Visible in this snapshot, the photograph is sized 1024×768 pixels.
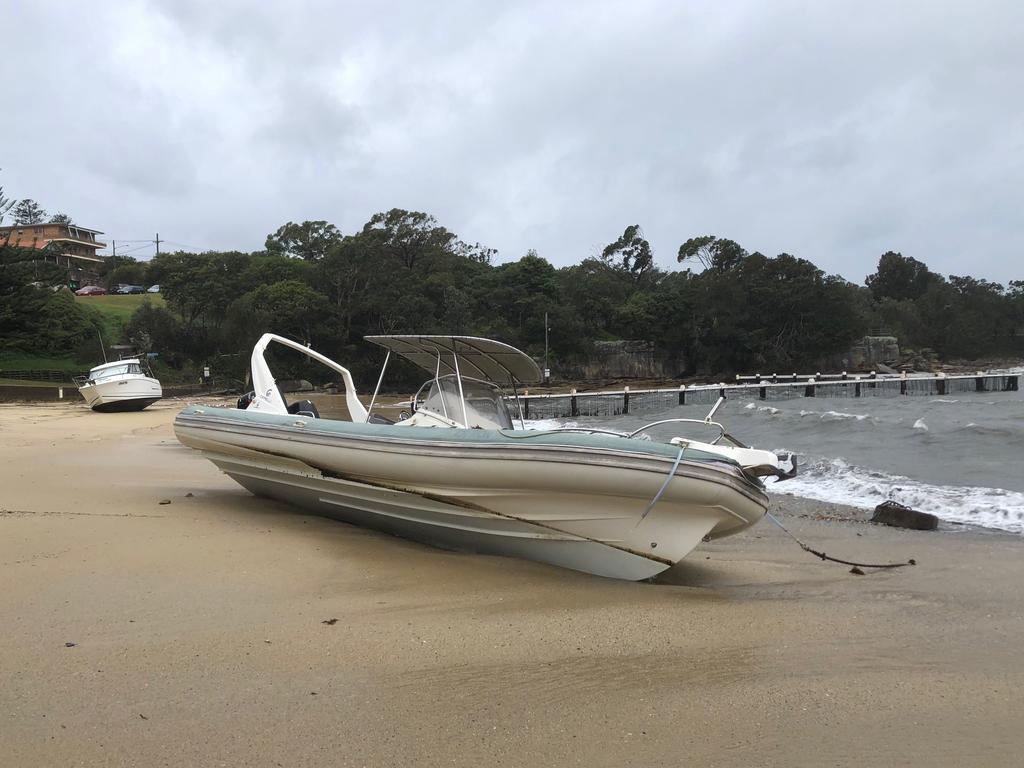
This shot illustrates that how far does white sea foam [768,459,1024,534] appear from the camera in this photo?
7.73m

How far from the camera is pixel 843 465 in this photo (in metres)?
11.4

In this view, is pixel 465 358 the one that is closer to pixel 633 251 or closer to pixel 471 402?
pixel 471 402

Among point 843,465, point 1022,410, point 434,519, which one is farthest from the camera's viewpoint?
point 1022,410

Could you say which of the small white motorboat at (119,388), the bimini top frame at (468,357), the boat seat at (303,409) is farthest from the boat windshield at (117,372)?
the bimini top frame at (468,357)

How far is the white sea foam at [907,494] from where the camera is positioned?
7734 mm

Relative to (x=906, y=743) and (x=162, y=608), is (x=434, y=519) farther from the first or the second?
(x=906, y=743)

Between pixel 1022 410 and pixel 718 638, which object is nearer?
pixel 718 638

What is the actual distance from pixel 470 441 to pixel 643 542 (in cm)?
137

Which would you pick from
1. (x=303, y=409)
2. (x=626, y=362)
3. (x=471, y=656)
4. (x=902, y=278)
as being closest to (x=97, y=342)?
(x=626, y=362)

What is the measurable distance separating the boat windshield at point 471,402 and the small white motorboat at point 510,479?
0.04ft

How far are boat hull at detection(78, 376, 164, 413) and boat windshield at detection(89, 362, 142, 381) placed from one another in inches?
14.4

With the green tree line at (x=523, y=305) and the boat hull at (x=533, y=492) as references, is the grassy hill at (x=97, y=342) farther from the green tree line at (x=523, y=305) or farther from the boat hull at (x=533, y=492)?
the boat hull at (x=533, y=492)

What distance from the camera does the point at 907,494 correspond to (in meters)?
8.97

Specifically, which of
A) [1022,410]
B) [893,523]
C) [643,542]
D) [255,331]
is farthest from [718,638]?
[255,331]
